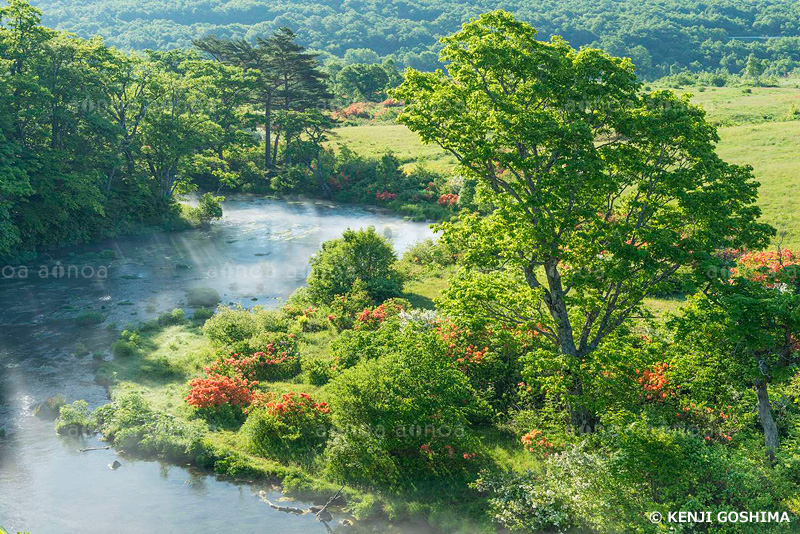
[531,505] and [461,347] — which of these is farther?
[461,347]

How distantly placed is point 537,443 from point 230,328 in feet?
49.6

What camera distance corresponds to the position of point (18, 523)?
16875mm

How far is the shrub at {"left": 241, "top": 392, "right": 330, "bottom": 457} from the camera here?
65.9 ft

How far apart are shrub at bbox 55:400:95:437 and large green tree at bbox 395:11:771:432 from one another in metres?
13.5

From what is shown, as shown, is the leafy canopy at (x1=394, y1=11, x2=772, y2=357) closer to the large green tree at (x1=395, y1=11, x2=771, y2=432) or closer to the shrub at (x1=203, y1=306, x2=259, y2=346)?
the large green tree at (x1=395, y1=11, x2=771, y2=432)

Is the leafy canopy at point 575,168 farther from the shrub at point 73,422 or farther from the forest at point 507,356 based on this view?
the shrub at point 73,422

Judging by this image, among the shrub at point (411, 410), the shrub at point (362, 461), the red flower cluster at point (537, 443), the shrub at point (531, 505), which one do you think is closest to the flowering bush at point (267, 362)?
the shrub at point (362, 461)

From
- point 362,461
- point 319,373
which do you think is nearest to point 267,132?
point 319,373

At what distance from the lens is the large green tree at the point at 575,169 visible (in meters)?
16.5

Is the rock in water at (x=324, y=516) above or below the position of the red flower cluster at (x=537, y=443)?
below

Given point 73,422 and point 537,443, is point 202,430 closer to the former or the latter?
point 73,422

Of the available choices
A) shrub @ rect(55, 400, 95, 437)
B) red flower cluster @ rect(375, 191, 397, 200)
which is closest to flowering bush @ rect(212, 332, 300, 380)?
shrub @ rect(55, 400, 95, 437)

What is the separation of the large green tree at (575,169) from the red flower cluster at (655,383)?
6.55ft

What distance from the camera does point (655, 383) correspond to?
19.2 metres
